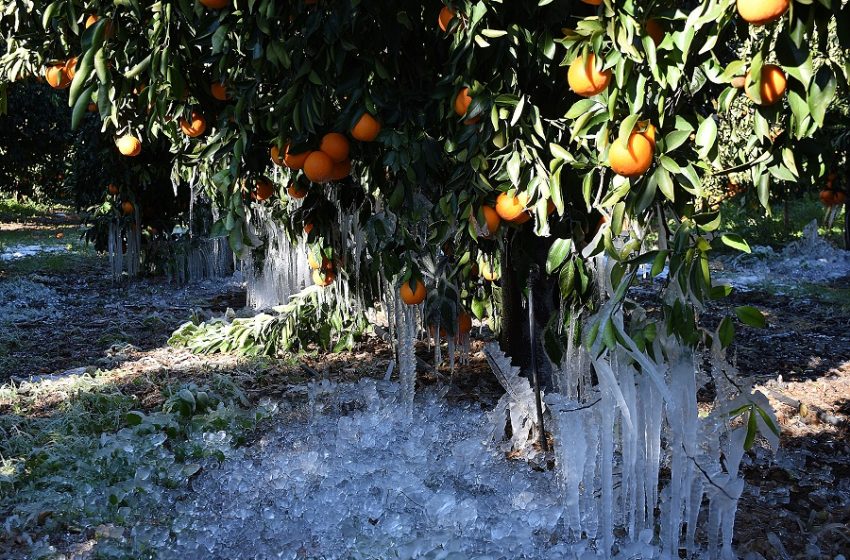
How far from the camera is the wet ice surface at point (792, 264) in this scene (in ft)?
23.7

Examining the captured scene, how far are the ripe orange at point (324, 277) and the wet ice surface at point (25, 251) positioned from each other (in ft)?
21.8

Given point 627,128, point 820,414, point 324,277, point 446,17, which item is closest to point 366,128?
point 446,17

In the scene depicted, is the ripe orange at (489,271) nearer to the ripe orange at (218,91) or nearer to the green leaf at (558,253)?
the green leaf at (558,253)

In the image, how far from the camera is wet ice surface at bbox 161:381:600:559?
81.1 inches

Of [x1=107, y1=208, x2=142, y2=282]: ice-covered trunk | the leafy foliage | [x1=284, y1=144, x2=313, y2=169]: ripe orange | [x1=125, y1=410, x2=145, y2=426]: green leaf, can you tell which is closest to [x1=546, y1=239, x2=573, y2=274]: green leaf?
[x1=284, y1=144, x2=313, y2=169]: ripe orange

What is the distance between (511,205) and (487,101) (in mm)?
278

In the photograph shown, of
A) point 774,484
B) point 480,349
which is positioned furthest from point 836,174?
point 774,484

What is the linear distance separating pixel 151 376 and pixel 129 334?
4.93ft

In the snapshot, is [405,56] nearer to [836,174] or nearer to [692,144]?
[692,144]

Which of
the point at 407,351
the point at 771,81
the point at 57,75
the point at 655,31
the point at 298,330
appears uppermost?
the point at 57,75

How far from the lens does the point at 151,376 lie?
3.94 metres

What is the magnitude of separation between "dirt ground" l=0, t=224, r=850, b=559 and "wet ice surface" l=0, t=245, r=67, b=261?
112 cm

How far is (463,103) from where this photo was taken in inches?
81.8

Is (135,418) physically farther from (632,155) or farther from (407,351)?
(632,155)
